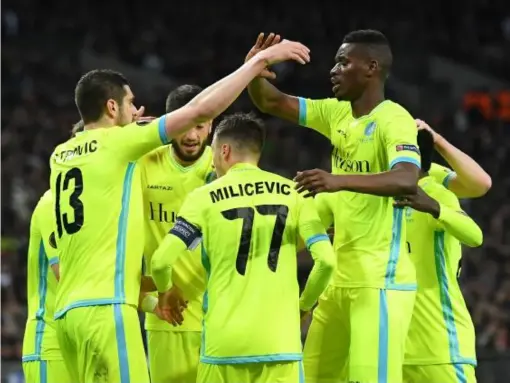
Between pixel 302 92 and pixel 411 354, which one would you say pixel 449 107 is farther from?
pixel 411 354

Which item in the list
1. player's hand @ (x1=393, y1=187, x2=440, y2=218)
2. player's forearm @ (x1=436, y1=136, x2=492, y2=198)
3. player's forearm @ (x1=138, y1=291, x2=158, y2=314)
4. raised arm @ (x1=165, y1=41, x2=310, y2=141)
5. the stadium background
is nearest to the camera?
raised arm @ (x1=165, y1=41, x2=310, y2=141)

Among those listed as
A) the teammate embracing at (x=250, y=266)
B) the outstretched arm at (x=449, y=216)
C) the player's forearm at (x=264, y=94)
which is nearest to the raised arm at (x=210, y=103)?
the teammate embracing at (x=250, y=266)

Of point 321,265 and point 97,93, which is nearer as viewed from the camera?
point 321,265

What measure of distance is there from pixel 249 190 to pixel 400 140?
0.81 metres

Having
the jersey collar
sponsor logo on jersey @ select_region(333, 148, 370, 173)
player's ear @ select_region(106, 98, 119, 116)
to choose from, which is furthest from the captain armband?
Answer: sponsor logo on jersey @ select_region(333, 148, 370, 173)

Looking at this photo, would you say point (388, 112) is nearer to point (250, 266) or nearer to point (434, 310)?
point (250, 266)

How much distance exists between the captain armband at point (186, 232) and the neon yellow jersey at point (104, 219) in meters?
0.24

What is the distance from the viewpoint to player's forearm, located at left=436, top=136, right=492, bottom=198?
6773 millimetres

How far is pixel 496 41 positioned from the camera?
2181cm

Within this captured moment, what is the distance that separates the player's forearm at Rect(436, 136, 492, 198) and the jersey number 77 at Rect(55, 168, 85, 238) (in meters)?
2.27

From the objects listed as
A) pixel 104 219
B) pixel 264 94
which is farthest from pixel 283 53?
→ pixel 104 219

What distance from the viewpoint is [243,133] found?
5848mm

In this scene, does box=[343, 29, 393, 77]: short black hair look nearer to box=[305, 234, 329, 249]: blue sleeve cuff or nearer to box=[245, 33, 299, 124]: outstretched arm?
box=[245, 33, 299, 124]: outstretched arm

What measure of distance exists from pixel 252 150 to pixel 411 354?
5.31 ft
